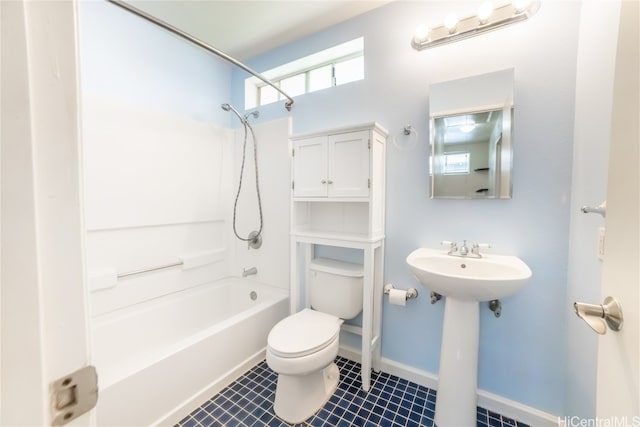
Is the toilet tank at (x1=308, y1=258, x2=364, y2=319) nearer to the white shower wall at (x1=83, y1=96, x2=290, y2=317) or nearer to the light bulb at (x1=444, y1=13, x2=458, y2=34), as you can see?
the white shower wall at (x1=83, y1=96, x2=290, y2=317)

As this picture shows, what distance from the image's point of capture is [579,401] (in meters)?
1.14

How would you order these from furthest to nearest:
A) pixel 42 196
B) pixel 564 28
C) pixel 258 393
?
pixel 258 393
pixel 564 28
pixel 42 196

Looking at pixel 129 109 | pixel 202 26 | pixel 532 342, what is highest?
pixel 202 26

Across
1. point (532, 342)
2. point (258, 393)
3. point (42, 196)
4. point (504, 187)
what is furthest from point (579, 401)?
point (42, 196)

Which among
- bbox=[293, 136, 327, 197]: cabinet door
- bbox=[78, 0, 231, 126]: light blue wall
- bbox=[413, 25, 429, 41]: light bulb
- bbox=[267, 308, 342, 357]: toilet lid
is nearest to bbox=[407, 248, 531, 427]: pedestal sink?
bbox=[267, 308, 342, 357]: toilet lid

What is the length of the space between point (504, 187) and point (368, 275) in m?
0.91

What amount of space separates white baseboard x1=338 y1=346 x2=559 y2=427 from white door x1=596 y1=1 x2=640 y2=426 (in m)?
1.16

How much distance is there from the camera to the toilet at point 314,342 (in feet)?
4.54


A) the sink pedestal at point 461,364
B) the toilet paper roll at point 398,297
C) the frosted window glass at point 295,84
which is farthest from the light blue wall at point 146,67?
the sink pedestal at point 461,364

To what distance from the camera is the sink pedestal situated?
133 centimetres

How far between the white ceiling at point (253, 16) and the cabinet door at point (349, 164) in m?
0.91

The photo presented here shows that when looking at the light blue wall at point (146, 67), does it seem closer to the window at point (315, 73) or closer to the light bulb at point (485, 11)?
the window at point (315, 73)

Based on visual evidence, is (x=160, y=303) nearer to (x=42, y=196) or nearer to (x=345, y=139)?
(x=345, y=139)

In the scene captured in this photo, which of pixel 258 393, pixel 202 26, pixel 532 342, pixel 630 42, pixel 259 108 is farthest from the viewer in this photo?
pixel 259 108
